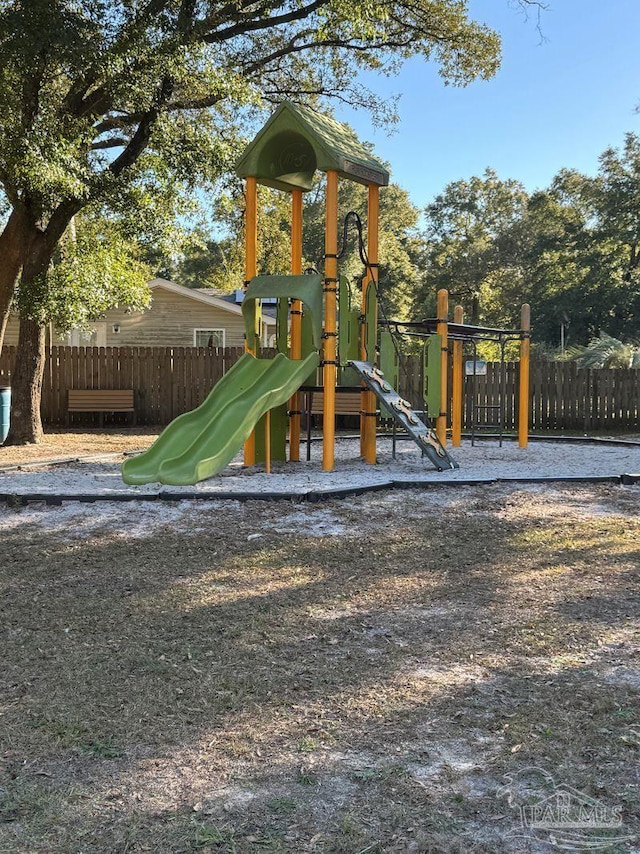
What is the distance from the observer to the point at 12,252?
36.9 feet

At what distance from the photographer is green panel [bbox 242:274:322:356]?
329 inches

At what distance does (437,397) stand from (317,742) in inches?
293

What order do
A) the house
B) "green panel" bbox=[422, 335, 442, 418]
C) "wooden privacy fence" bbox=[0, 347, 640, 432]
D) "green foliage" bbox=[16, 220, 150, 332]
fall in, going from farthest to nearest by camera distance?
the house
"wooden privacy fence" bbox=[0, 347, 640, 432]
"green foliage" bbox=[16, 220, 150, 332]
"green panel" bbox=[422, 335, 442, 418]

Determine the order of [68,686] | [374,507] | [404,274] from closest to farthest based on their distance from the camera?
[68,686] → [374,507] → [404,274]

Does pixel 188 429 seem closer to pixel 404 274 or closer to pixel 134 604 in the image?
pixel 134 604

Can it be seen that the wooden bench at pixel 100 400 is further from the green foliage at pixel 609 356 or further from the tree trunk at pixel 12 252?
the green foliage at pixel 609 356

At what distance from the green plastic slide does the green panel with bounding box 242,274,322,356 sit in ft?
1.43

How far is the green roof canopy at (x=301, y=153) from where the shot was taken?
27.2 ft

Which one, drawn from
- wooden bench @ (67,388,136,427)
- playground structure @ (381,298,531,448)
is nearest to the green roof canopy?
playground structure @ (381,298,531,448)

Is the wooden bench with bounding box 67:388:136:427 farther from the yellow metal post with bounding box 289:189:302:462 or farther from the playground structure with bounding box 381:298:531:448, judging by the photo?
the yellow metal post with bounding box 289:189:302:462

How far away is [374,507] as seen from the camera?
6.53 meters

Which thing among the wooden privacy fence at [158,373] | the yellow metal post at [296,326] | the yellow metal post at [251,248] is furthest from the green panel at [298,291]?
the wooden privacy fence at [158,373]

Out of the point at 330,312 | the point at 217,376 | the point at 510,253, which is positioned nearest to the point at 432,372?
the point at 330,312

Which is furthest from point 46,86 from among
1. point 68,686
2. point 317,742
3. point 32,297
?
point 317,742
